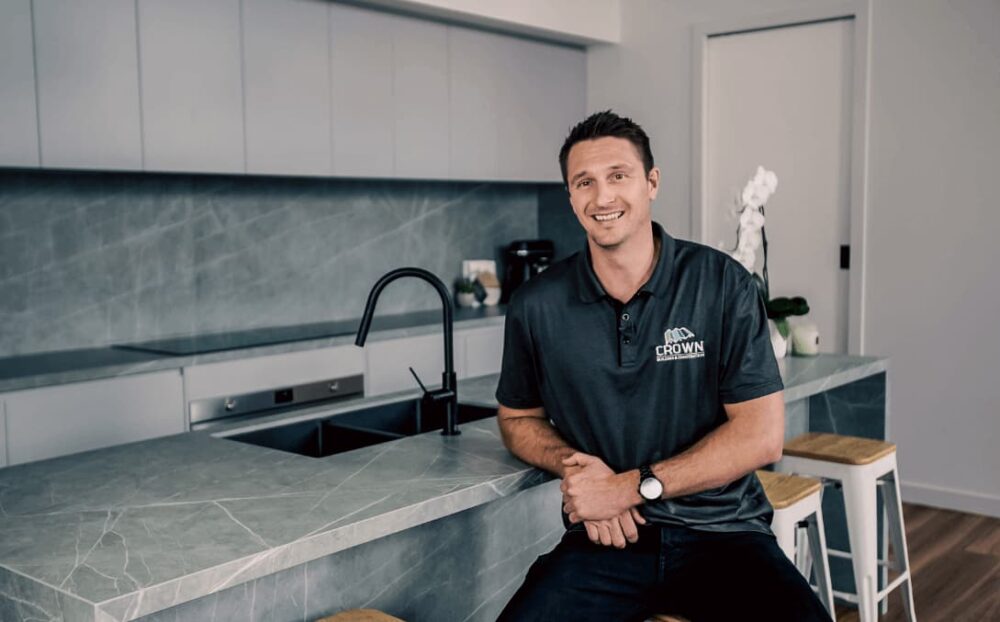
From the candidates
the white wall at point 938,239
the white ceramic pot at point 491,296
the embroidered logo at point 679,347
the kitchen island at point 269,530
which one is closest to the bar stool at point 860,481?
the kitchen island at point 269,530

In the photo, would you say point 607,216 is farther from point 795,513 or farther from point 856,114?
point 856,114

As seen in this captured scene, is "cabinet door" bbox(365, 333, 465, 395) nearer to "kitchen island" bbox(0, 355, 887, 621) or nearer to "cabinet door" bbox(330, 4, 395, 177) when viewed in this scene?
"cabinet door" bbox(330, 4, 395, 177)

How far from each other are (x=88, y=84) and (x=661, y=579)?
8.55 ft

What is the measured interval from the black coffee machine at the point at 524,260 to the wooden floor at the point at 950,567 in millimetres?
2199

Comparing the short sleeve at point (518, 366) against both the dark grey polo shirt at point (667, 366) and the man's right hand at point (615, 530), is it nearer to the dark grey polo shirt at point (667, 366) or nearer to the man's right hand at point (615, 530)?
the dark grey polo shirt at point (667, 366)

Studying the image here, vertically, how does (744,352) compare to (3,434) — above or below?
above

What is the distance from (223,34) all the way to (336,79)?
569mm

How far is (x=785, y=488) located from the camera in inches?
100

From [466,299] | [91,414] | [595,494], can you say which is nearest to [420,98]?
[466,299]

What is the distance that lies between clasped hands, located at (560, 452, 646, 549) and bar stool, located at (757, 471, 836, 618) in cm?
57

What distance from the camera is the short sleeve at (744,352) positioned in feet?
6.47

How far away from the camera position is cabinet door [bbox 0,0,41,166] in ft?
10.6

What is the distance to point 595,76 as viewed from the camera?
5.63 metres

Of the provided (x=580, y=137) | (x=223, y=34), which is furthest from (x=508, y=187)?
(x=580, y=137)
